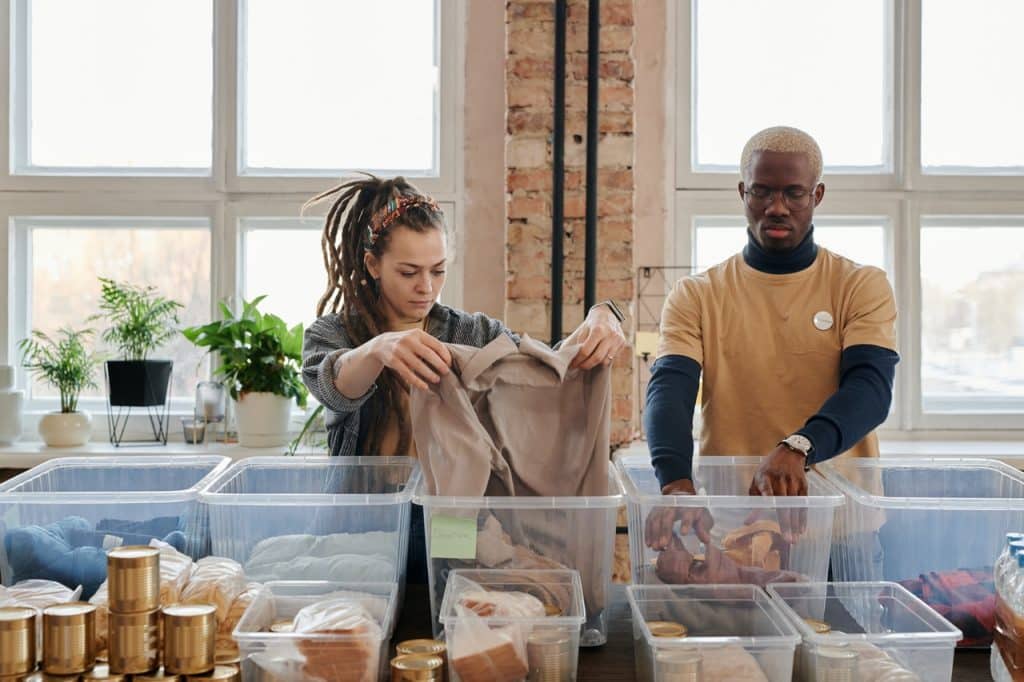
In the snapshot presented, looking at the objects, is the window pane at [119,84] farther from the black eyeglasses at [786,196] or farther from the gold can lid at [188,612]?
the gold can lid at [188,612]

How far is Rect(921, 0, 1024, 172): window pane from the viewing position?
3627 mm

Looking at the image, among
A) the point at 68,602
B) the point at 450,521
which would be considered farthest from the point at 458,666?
the point at 68,602

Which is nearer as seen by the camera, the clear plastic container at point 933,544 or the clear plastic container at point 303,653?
the clear plastic container at point 303,653

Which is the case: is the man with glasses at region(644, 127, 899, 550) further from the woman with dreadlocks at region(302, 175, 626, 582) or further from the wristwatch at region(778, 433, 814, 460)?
the woman with dreadlocks at region(302, 175, 626, 582)

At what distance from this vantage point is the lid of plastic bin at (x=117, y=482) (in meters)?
1.45

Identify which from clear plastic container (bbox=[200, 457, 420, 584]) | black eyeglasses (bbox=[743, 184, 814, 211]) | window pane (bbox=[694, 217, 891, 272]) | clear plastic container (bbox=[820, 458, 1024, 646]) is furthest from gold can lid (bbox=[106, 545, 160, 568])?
window pane (bbox=[694, 217, 891, 272])

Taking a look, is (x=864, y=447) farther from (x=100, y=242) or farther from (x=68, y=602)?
(x=100, y=242)

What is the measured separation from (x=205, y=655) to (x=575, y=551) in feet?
1.72

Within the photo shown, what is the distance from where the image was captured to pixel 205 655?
1.16 meters

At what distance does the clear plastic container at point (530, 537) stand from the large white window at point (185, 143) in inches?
93.3

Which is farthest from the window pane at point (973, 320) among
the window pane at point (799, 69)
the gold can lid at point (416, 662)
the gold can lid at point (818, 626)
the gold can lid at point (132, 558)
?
the gold can lid at point (132, 558)

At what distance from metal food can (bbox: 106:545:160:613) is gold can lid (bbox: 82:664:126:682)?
71 mm

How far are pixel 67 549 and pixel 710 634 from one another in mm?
924

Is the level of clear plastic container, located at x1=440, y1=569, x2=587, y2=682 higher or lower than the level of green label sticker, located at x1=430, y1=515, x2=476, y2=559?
lower
